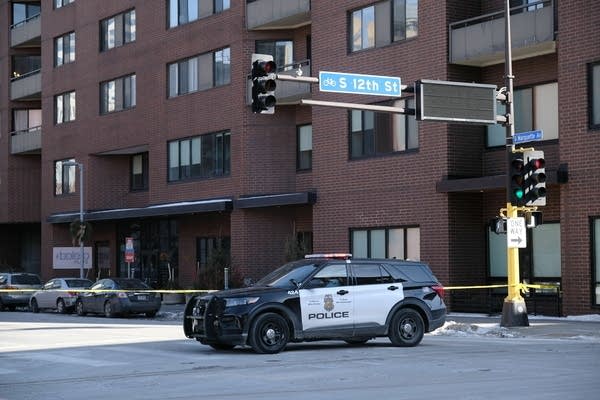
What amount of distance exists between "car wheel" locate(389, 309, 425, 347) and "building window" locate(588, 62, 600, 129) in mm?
10458

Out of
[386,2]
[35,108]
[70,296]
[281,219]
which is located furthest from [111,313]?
[35,108]

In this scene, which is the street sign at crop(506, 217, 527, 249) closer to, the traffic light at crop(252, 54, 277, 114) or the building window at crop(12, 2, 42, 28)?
the traffic light at crop(252, 54, 277, 114)

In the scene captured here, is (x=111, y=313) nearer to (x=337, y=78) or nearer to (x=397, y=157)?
(x=397, y=157)

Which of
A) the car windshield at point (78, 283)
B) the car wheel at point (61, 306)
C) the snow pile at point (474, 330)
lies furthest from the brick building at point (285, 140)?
Answer: the car wheel at point (61, 306)

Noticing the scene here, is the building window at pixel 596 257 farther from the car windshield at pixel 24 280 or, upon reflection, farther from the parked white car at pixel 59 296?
the car windshield at pixel 24 280

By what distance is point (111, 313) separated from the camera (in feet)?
110

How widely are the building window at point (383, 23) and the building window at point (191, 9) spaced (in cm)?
830

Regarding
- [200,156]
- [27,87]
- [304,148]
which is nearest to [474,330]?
[304,148]

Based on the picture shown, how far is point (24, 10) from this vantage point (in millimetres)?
61844

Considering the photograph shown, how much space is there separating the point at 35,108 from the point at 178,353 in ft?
148

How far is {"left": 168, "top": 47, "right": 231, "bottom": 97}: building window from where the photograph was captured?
42.1 meters

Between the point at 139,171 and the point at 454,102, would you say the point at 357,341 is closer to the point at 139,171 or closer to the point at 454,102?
the point at 454,102

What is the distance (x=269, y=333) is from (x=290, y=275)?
1244 mm

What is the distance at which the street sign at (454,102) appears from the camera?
75.6 ft
